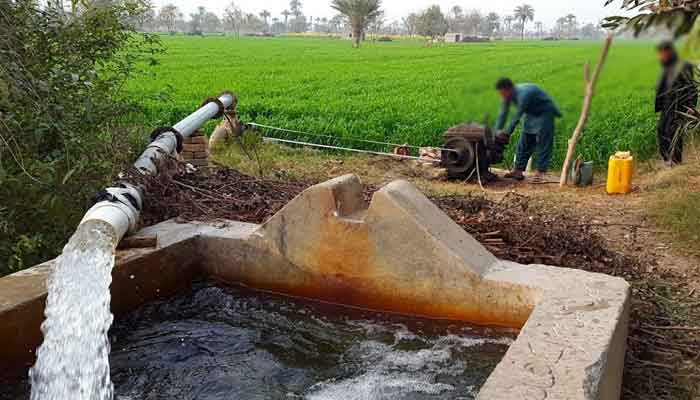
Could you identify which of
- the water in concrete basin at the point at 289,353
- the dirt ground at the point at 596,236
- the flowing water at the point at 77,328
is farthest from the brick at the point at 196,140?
the flowing water at the point at 77,328

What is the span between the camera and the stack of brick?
734 cm

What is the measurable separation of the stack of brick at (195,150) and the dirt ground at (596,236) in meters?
0.48

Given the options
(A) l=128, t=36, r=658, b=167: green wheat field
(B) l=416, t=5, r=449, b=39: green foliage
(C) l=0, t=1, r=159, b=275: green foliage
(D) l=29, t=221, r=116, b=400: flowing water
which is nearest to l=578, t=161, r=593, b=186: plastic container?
(A) l=128, t=36, r=658, b=167: green wheat field

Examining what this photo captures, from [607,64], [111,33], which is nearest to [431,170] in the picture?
[111,33]

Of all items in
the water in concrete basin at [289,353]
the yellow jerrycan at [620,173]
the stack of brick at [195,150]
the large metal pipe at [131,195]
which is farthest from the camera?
the yellow jerrycan at [620,173]

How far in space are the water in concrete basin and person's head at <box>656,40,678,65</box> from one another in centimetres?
260

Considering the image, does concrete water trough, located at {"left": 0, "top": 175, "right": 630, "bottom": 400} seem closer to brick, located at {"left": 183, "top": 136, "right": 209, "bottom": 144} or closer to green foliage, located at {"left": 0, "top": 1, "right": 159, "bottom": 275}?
green foliage, located at {"left": 0, "top": 1, "right": 159, "bottom": 275}

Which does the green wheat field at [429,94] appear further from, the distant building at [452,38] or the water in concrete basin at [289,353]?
the distant building at [452,38]

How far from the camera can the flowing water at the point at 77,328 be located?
3025mm

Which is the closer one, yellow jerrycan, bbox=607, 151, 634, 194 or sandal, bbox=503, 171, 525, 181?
yellow jerrycan, bbox=607, 151, 634, 194

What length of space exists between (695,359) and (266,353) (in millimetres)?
2328

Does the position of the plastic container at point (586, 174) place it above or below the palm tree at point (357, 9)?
below

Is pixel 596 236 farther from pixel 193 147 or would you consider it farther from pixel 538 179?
pixel 193 147

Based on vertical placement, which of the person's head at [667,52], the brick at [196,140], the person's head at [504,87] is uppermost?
the person's head at [667,52]
